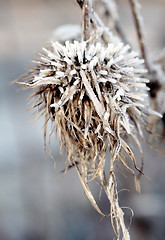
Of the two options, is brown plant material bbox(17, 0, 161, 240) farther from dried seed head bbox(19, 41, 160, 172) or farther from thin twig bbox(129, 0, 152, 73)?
thin twig bbox(129, 0, 152, 73)

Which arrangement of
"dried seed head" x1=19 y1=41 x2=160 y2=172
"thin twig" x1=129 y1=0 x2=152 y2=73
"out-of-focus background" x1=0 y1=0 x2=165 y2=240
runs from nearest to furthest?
1. "dried seed head" x1=19 y1=41 x2=160 y2=172
2. "thin twig" x1=129 y1=0 x2=152 y2=73
3. "out-of-focus background" x1=0 y1=0 x2=165 y2=240

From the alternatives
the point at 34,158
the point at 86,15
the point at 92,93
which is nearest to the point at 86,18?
the point at 86,15

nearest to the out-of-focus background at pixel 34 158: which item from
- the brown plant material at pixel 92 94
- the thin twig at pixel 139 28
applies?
the thin twig at pixel 139 28

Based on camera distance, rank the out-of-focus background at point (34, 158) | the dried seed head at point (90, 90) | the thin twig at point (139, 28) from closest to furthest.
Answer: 1. the dried seed head at point (90, 90)
2. the thin twig at point (139, 28)
3. the out-of-focus background at point (34, 158)

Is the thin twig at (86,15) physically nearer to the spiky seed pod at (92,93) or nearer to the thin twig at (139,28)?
the spiky seed pod at (92,93)

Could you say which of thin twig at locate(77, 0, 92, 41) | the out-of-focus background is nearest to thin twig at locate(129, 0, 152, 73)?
thin twig at locate(77, 0, 92, 41)

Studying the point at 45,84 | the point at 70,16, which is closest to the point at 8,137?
the point at 70,16

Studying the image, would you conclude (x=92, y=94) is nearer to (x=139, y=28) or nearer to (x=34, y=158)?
(x=139, y=28)

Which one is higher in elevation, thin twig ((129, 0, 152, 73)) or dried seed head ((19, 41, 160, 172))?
thin twig ((129, 0, 152, 73))
